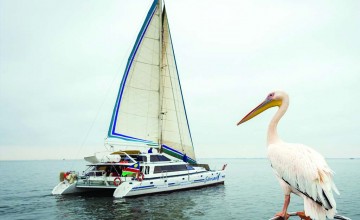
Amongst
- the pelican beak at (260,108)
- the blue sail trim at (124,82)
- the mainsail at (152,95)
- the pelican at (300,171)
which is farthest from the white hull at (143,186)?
the pelican at (300,171)

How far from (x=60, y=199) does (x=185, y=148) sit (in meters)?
11.1

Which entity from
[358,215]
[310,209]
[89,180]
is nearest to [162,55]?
[89,180]

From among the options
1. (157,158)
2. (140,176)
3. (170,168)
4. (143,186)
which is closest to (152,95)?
(157,158)

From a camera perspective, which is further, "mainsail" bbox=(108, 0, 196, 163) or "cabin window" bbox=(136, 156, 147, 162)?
"mainsail" bbox=(108, 0, 196, 163)

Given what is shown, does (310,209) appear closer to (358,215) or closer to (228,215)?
(228,215)

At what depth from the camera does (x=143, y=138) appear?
23891 millimetres

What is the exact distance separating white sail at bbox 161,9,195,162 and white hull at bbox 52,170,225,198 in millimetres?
2688

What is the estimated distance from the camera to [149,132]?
2409cm

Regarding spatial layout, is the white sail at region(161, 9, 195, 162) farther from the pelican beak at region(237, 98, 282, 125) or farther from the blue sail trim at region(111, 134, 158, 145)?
the pelican beak at region(237, 98, 282, 125)

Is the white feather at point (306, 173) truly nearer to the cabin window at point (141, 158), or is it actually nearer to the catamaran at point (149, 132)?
the catamaran at point (149, 132)

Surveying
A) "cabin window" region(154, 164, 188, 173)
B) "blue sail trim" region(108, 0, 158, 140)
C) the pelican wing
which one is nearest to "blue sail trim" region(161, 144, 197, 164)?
"cabin window" region(154, 164, 188, 173)

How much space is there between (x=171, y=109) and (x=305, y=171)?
21593 millimetres

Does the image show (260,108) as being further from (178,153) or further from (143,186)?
(178,153)

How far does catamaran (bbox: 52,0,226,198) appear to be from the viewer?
65.8 feet
